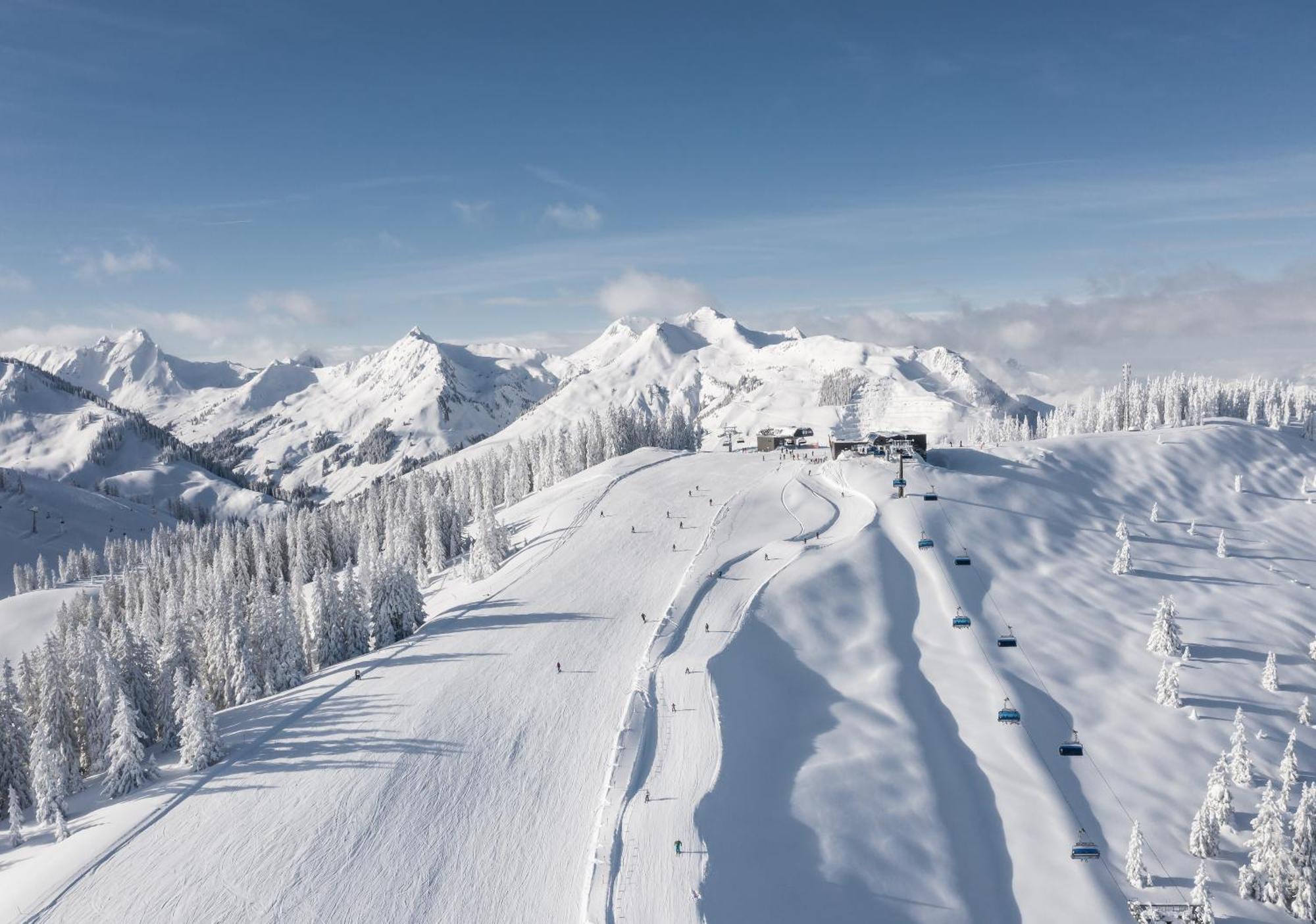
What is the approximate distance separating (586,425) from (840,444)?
6804cm

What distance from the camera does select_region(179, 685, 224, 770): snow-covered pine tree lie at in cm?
4500

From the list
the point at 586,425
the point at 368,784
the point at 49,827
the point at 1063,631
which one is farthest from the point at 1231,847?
the point at 586,425

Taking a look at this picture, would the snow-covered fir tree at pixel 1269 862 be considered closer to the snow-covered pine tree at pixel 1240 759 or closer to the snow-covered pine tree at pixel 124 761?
the snow-covered pine tree at pixel 1240 759

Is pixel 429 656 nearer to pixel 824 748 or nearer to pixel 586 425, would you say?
pixel 824 748

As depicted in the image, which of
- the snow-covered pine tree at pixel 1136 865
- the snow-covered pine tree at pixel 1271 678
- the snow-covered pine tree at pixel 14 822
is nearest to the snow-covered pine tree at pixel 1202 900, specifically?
the snow-covered pine tree at pixel 1136 865

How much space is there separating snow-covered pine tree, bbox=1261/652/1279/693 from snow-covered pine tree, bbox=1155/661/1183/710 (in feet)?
36.3

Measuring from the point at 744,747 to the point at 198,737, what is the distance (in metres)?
35.9

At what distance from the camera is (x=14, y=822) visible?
4422 cm

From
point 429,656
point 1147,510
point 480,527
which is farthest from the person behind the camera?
point 1147,510

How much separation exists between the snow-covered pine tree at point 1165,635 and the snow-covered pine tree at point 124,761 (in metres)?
84.6

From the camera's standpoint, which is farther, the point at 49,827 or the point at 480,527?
the point at 480,527

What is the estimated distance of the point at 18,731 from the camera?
168 feet

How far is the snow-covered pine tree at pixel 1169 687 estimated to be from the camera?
188 ft

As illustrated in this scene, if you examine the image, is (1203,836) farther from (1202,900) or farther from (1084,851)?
(1084,851)
